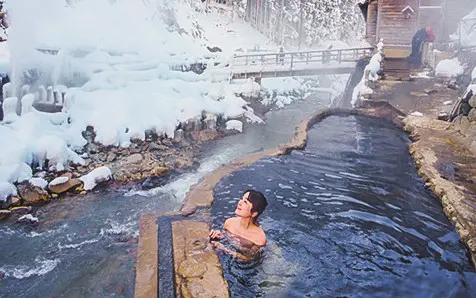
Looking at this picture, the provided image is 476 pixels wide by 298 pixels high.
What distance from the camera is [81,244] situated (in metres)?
6.81

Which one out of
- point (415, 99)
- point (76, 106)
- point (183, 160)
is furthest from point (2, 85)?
point (415, 99)

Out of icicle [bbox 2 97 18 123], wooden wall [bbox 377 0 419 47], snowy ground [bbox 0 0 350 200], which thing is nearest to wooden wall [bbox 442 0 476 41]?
wooden wall [bbox 377 0 419 47]

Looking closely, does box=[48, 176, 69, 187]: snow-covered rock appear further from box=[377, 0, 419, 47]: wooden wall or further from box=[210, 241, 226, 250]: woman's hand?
box=[377, 0, 419, 47]: wooden wall

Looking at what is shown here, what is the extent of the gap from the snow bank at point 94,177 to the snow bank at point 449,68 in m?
12.7

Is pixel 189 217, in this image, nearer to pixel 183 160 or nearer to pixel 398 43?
pixel 183 160

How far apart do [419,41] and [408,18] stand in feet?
15.9

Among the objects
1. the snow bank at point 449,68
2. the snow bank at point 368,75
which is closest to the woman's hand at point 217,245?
Result: the snow bank at point 368,75

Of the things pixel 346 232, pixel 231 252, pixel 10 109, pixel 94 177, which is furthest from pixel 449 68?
pixel 10 109

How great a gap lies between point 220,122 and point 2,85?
8.38 meters

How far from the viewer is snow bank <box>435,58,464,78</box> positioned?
1340 cm

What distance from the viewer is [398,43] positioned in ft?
70.7

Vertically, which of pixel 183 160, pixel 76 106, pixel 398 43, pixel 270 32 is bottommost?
pixel 183 160

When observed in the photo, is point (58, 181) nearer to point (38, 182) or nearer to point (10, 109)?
point (38, 182)

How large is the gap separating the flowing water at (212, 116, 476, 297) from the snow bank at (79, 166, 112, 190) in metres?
4.97
